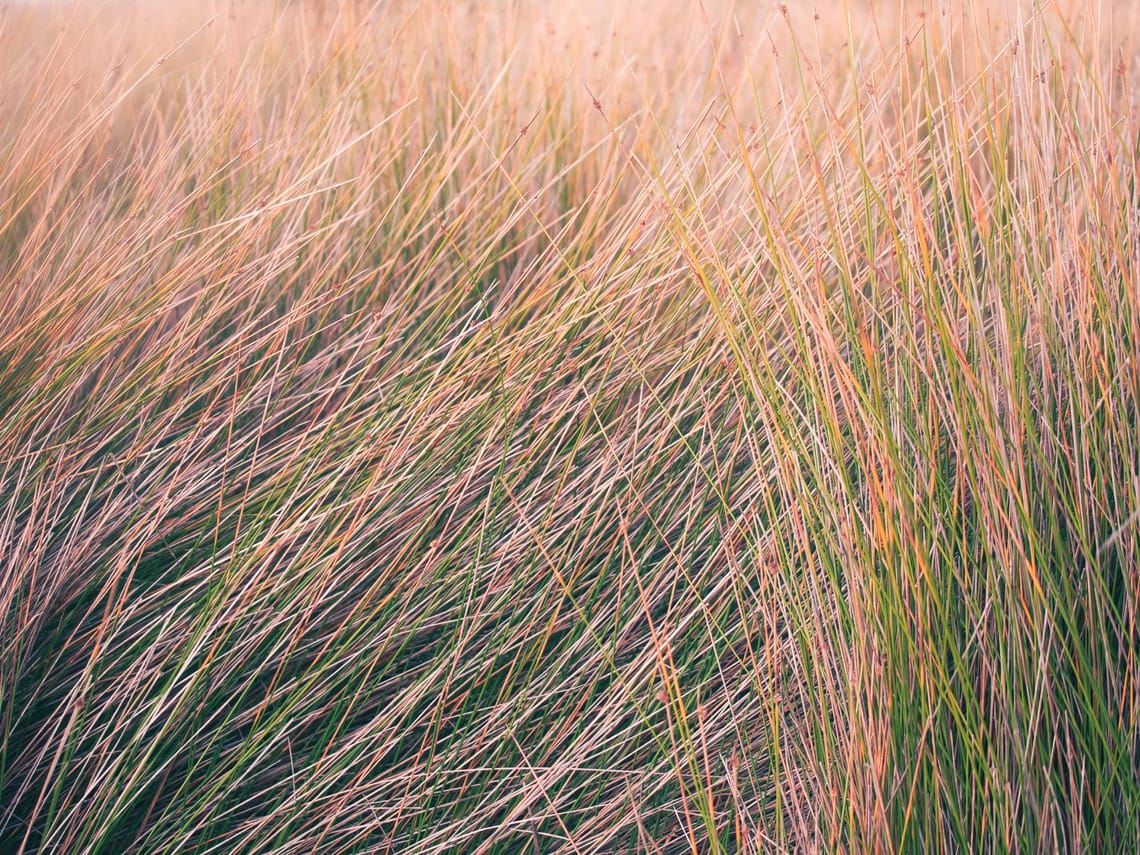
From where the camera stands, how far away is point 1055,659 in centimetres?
88

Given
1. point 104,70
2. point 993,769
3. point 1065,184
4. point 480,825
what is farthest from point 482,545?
point 104,70

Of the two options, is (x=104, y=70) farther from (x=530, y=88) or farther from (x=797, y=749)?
(x=797, y=749)

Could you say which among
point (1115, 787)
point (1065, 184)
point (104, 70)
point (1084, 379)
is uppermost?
point (104, 70)

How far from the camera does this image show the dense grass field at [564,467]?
2.90 ft

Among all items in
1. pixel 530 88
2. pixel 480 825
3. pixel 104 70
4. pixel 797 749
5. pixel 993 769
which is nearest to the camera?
pixel 993 769

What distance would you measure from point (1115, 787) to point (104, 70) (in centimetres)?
192

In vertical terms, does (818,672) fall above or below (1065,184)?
below

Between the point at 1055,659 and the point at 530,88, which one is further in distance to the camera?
the point at 530,88

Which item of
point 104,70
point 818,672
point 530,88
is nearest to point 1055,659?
point 818,672

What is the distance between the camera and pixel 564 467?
1171mm

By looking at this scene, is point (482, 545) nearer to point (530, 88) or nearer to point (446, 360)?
point (446, 360)

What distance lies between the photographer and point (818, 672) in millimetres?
917

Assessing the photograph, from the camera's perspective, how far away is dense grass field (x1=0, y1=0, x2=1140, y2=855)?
88 cm

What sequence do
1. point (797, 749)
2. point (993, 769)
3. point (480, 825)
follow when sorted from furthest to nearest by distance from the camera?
point (480, 825), point (797, 749), point (993, 769)
